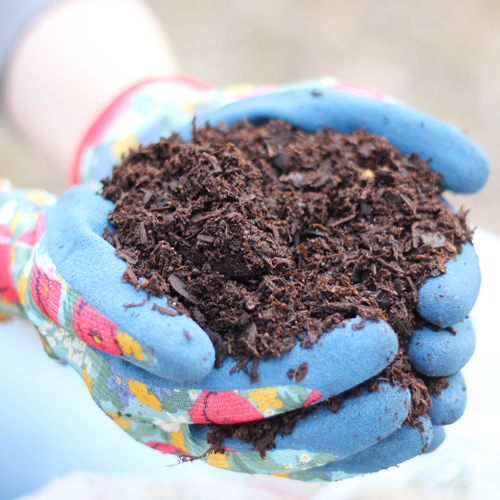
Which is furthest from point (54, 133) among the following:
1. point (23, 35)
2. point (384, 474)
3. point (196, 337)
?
point (384, 474)

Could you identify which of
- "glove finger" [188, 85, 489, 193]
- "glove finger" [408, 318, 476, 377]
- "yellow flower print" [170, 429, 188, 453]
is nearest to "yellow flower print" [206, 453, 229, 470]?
"yellow flower print" [170, 429, 188, 453]

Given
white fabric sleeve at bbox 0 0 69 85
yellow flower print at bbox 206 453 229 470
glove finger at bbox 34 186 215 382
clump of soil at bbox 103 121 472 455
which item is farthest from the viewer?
white fabric sleeve at bbox 0 0 69 85

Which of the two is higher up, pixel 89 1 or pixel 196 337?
pixel 89 1

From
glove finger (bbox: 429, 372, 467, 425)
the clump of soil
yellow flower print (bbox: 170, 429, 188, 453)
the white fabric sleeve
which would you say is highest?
the white fabric sleeve

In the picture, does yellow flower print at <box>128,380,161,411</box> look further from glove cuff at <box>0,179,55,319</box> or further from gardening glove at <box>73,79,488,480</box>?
glove cuff at <box>0,179,55,319</box>

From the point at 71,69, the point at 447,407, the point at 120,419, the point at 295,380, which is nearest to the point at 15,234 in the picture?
the point at 120,419

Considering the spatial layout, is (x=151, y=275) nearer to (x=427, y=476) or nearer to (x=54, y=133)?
(x=427, y=476)

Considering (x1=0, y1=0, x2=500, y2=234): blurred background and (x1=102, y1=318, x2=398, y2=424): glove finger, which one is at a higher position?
(x1=0, y1=0, x2=500, y2=234): blurred background
